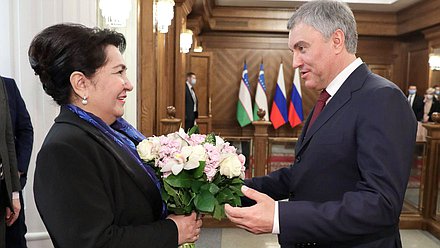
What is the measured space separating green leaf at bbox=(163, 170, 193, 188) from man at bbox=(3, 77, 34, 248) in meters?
1.58

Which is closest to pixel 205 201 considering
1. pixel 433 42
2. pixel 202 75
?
pixel 202 75

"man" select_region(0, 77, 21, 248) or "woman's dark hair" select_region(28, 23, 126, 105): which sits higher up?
"woman's dark hair" select_region(28, 23, 126, 105)

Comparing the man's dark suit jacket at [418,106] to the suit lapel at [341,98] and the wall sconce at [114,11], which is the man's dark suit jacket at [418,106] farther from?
the suit lapel at [341,98]

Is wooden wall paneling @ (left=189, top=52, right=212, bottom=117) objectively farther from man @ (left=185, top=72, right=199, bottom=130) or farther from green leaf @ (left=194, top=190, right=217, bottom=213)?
green leaf @ (left=194, top=190, right=217, bottom=213)

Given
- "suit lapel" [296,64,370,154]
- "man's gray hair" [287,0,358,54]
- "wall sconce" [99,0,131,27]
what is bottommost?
"suit lapel" [296,64,370,154]

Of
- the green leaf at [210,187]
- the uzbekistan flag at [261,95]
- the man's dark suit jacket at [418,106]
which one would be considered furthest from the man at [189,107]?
the green leaf at [210,187]

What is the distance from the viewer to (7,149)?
2432 millimetres

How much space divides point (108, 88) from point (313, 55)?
737mm

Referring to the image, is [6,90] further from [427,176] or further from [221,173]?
[427,176]

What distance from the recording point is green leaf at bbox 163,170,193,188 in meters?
1.37

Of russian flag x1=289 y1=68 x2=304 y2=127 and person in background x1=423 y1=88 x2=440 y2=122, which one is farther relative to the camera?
russian flag x1=289 y1=68 x2=304 y2=127

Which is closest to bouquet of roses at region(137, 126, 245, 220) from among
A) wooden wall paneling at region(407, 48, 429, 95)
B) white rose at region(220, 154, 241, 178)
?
white rose at region(220, 154, 241, 178)

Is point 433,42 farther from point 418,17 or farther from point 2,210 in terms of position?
point 2,210

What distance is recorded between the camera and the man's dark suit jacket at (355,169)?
127cm
